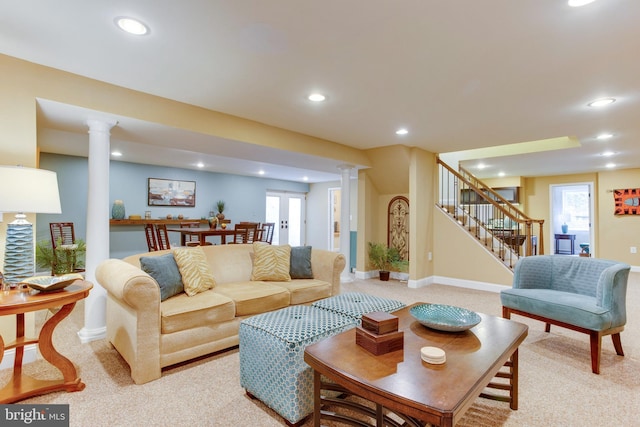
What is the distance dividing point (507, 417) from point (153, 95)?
150 inches

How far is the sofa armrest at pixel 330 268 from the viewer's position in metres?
3.65

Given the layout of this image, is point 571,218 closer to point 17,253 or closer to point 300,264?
point 300,264

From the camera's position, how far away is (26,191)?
6.39ft

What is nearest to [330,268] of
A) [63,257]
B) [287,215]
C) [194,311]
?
[194,311]

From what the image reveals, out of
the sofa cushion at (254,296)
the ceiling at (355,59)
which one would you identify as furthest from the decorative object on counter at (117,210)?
the sofa cushion at (254,296)

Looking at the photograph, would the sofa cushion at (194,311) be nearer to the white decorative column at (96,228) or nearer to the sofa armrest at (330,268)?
the white decorative column at (96,228)

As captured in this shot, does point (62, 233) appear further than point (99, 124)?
Yes

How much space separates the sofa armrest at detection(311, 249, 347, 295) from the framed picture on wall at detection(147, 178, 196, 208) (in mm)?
4864

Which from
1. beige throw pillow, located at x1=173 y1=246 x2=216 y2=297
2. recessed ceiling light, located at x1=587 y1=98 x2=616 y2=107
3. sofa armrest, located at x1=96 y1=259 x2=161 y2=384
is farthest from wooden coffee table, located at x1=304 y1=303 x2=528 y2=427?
recessed ceiling light, located at x1=587 y1=98 x2=616 y2=107

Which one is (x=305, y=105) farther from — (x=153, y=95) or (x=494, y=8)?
(x=494, y=8)

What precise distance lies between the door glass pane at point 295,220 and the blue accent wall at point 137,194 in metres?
0.69

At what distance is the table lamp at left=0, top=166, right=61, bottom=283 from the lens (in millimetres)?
1896

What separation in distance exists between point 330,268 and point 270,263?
2.25 feet

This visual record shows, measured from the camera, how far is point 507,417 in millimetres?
1866
